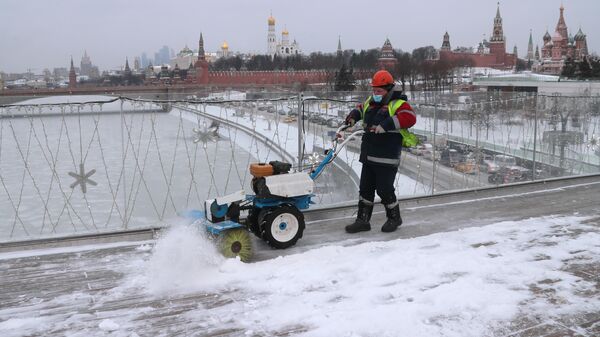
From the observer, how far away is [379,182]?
4977 mm

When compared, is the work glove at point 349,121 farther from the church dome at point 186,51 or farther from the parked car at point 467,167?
the church dome at point 186,51

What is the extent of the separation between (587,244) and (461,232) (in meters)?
0.99

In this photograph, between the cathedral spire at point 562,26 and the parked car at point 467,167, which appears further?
the cathedral spire at point 562,26

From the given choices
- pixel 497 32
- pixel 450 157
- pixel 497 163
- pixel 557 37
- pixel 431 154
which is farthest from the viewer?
pixel 497 32

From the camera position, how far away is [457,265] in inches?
155

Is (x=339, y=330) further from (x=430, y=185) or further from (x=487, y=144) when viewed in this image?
(x=487, y=144)

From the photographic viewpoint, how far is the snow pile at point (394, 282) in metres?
3.11

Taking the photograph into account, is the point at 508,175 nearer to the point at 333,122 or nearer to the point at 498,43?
the point at 333,122

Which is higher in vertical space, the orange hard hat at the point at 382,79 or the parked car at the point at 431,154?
the orange hard hat at the point at 382,79

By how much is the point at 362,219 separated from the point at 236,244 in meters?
1.44

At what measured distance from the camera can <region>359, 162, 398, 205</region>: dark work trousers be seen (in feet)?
16.3

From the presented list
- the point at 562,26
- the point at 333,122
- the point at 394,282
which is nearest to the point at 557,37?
the point at 562,26

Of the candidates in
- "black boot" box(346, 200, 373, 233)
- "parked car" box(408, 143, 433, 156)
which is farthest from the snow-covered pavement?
"parked car" box(408, 143, 433, 156)

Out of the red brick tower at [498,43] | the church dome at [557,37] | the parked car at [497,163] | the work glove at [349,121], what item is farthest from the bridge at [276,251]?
the red brick tower at [498,43]
